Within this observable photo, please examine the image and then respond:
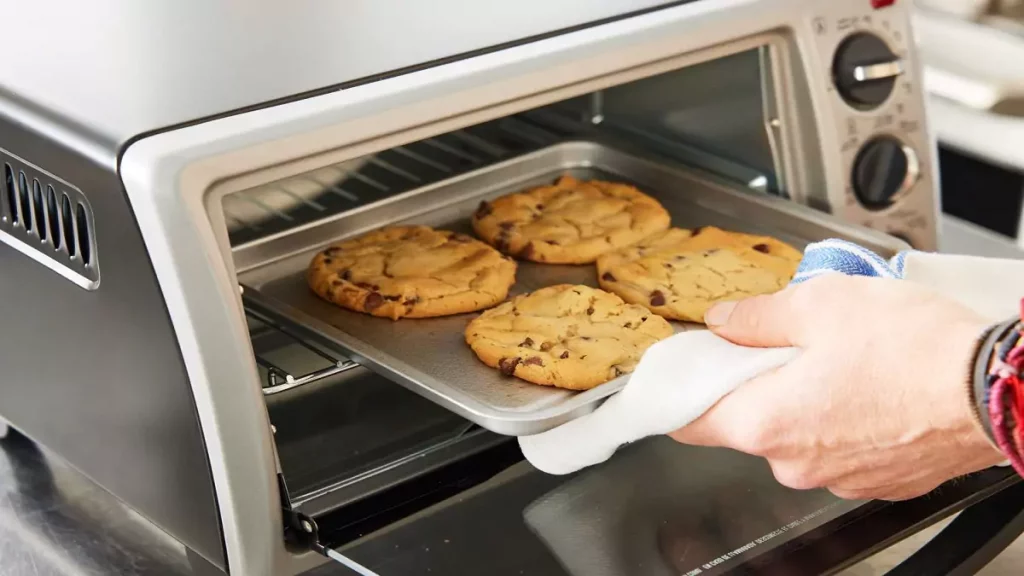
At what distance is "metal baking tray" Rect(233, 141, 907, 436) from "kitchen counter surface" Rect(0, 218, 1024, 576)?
0.65 ft

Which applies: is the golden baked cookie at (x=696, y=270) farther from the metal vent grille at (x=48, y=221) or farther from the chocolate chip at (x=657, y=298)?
the metal vent grille at (x=48, y=221)

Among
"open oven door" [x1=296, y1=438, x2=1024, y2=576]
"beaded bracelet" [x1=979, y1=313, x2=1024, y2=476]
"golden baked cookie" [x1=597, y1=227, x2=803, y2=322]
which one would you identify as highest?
"beaded bracelet" [x1=979, y1=313, x2=1024, y2=476]

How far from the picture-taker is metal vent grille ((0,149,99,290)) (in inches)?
27.5

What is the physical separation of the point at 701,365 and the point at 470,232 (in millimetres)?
429

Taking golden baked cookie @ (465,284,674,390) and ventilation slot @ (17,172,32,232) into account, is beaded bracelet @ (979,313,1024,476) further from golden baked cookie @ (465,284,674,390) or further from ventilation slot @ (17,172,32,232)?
ventilation slot @ (17,172,32,232)

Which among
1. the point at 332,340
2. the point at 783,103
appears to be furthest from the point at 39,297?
the point at 783,103

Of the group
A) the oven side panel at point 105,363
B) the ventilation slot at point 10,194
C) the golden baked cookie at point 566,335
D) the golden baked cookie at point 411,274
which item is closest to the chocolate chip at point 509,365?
the golden baked cookie at point 566,335

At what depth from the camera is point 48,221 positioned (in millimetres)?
729

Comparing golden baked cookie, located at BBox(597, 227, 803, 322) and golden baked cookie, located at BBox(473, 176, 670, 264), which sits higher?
golden baked cookie, located at BBox(473, 176, 670, 264)

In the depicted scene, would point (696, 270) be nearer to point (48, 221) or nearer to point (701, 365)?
point (701, 365)

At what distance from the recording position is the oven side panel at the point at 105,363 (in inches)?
26.3

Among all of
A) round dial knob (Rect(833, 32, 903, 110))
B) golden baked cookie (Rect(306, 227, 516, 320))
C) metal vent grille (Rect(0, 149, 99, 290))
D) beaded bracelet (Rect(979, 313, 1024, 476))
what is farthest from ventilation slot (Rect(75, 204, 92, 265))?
round dial knob (Rect(833, 32, 903, 110))

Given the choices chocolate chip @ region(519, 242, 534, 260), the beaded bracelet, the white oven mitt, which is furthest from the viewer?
chocolate chip @ region(519, 242, 534, 260)

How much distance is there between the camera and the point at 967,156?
5.62 ft
